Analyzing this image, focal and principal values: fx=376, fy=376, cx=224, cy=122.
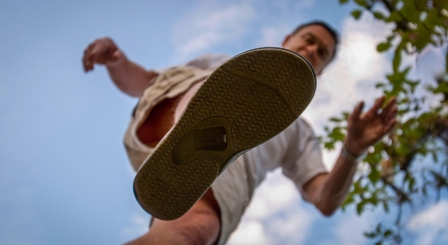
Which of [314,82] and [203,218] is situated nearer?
[314,82]

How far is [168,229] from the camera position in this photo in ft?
2.32

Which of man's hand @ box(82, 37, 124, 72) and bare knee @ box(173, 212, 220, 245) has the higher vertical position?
man's hand @ box(82, 37, 124, 72)

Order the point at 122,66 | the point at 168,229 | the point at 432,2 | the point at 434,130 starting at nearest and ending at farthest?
1. the point at 168,229
2. the point at 432,2
3. the point at 122,66
4. the point at 434,130

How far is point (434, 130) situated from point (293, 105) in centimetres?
98

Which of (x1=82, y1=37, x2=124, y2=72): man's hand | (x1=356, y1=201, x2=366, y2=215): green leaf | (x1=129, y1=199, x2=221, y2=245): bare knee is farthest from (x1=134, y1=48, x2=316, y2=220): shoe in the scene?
(x1=356, y1=201, x2=366, y2=215): green leaf

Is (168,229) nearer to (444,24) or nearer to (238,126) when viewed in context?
(238,126)

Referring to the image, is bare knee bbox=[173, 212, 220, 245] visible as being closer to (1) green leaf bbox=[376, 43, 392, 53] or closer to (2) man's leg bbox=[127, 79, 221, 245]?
(2) man's leg bbox=[127, 79, 221, 245]

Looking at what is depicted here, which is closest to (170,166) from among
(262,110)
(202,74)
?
(262,110)

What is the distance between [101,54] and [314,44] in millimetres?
666

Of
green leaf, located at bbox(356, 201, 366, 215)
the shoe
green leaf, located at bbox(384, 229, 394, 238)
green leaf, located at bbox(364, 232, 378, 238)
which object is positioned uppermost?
the shoe

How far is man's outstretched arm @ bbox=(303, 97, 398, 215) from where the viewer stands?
3.27 feet

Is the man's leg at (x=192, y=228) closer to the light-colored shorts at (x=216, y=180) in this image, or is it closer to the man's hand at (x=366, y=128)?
the light-colored shorts at (x=216, y=180)

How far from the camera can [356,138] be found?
1.01 meters

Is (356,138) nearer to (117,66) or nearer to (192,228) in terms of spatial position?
(192,228)
